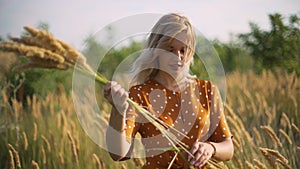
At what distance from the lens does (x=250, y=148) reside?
113 inches

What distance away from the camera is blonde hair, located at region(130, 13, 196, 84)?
1.85 m

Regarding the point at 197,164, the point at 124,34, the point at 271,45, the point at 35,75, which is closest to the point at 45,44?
the point at 124,34

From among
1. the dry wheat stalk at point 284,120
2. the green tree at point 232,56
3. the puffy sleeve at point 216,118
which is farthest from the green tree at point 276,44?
the puffy sleeve at point 216,118

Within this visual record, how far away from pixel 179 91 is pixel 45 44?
50 cm

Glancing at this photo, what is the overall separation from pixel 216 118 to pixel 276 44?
4.84 meters

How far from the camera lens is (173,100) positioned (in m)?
1.91

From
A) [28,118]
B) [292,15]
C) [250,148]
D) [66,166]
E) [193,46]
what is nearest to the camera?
A: [193,46]

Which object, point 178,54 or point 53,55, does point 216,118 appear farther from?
point 53,55

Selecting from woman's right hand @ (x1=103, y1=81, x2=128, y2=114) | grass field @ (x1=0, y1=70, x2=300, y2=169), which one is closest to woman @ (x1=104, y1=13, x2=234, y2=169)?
woman's right hand @ (x1=103, y1=81, x2=128, y2=114)

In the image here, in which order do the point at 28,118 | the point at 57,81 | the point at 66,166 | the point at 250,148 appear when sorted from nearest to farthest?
the point at 250,148 < the point at 66,166 < the point at 28,118 < the point at 57,81

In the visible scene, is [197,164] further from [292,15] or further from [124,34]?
[292,15]

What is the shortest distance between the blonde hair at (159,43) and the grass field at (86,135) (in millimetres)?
571

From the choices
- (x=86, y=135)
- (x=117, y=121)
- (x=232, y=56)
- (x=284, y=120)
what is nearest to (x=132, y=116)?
(x=117, y=121)

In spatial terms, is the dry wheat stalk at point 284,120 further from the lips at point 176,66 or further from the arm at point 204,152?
the lips at point 176,66
